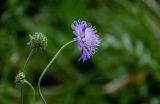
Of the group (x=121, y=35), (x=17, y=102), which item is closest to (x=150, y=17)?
→ (x=121, y=35)

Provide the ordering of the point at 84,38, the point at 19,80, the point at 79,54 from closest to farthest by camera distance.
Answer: the point at 19,80
the point at 84,38
the point at 79,54

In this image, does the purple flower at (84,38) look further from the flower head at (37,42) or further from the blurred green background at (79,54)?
the blurred green background at (79,54)

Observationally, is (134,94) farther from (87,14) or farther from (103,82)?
(87,14)

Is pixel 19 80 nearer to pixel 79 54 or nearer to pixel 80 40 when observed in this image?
pixel 80 40

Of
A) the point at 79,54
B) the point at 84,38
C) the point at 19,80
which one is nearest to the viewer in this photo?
the point at 19,80

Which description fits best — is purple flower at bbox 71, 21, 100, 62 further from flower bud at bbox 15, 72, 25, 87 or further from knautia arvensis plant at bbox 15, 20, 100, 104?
flower bud at bbox 15, 72, 25, 87

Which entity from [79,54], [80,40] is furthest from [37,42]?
[79,54]

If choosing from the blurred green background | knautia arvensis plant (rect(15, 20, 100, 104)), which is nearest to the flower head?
knautia arvensis plant (rect(15, 20, 100, 104))

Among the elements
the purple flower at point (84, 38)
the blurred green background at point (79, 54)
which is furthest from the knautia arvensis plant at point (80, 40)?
the blurred green background at point (79, 54)
